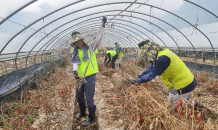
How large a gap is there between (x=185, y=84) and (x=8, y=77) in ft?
17.4

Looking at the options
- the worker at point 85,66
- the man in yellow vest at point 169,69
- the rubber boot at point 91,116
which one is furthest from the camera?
the rubber boot at point 91,116

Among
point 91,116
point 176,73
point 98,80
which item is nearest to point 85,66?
point 91,116

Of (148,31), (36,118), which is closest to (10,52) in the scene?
(36,118)

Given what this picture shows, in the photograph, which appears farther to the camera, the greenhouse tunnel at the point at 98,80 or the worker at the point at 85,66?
the worker at the point at 85,66

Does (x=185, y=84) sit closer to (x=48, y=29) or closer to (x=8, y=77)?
(x=8, y=77)

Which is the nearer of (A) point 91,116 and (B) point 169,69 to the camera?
(B) point 169,69

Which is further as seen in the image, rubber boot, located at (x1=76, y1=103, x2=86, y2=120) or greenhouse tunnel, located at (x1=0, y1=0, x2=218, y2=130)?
rubber boot, located at (x1=76, y1=103, x2=86, y2=120)

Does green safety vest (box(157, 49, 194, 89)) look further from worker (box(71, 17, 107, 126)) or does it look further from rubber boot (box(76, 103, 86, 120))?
rubber boot (box(76, 103, 86, 120))

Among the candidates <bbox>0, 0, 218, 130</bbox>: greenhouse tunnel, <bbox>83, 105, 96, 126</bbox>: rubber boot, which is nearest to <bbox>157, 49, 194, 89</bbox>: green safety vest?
<bbox>0, 0, 218, 130</bbox>: greenhouse tunnel

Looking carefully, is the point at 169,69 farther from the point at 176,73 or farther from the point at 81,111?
the point at 81,111

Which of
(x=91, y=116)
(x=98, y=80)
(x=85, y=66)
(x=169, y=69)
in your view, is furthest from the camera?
(x=98, y=80)

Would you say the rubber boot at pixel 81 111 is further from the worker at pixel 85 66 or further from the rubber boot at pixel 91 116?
the rubber boot at pixel 91 116

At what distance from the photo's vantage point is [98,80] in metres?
6.59

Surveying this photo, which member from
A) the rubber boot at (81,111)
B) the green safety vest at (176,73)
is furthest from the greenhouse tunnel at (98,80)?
the green safety vest at (176,73)
